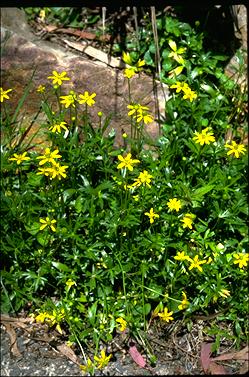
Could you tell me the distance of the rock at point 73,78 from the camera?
4.05 metres

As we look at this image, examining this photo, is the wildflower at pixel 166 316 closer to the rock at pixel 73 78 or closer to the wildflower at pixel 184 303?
the wildflower at pixel 184 303

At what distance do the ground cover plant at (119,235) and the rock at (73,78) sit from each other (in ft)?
1.50

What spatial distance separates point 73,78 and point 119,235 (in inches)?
47.2

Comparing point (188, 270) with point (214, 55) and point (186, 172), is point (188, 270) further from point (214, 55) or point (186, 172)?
point (214, 55)

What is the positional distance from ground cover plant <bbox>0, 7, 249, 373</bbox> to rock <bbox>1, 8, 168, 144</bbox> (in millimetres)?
457

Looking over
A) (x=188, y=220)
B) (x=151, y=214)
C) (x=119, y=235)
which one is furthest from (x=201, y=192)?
(x=119, y=235)

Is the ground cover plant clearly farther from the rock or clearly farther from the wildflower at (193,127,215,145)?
the rock

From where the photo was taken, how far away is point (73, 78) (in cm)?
411

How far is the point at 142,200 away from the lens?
3299 millimetres

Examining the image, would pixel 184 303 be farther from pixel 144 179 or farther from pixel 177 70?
pixel 177 70

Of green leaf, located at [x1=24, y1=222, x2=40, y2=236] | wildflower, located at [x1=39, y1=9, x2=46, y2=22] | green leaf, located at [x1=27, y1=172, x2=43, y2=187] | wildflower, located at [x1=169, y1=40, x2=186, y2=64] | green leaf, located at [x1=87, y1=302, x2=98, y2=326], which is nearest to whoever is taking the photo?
green leaf, located at [x1=87, y1=302, x2=98, y2=326]

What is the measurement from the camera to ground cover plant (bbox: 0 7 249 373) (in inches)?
130

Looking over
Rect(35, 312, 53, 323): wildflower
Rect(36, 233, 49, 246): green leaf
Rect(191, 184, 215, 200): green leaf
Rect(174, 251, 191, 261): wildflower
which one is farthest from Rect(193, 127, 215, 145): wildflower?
Rect(35, 312, 53, 323): wildflower

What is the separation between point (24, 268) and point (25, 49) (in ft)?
4.72
